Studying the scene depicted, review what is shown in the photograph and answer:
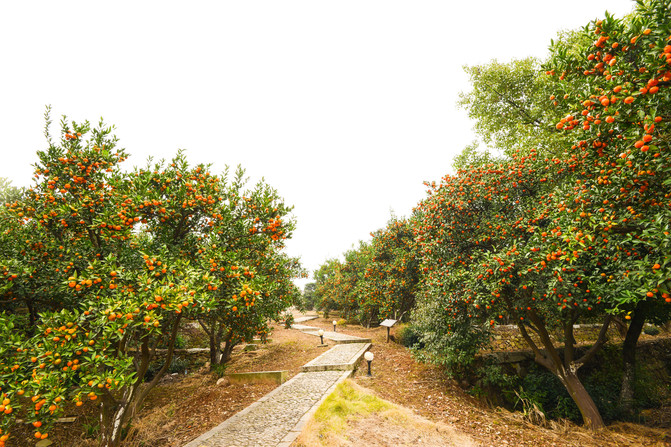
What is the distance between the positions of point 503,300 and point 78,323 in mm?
9336

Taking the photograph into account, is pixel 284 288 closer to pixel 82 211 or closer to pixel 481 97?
pixel 82 211

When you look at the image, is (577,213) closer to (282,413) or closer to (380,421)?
(380,421)

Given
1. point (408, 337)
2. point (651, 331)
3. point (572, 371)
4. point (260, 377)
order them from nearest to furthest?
point (572, 371), point (260, 377), point (651, 331), point (408, 337)

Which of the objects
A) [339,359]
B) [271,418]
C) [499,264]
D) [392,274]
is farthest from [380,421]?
[392,274]

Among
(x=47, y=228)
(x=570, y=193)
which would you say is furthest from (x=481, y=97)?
(x=47, y=228)

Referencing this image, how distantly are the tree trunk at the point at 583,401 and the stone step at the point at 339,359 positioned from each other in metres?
6.62

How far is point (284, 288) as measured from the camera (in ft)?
37.3

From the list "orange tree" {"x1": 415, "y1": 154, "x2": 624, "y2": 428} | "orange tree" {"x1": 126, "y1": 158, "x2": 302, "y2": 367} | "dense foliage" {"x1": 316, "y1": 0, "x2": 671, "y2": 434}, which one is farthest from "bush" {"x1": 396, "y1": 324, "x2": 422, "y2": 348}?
"orange tree" {"x1": 126, "y1": 158, "x2": 302, "y2": 367}

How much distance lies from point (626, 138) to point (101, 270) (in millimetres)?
8639

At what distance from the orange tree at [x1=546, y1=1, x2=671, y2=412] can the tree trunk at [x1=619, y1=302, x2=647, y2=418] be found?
5.51 meters

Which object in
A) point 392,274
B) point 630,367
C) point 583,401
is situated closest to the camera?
point 583,401

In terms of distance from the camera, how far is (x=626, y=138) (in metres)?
4.05

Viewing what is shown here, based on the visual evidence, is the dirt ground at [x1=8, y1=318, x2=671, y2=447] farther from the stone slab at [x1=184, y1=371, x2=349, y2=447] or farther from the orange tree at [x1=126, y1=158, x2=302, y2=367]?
the orange tree at [x1=126, y1=158, x2=302, y2=367]

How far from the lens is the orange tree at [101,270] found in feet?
13.1
